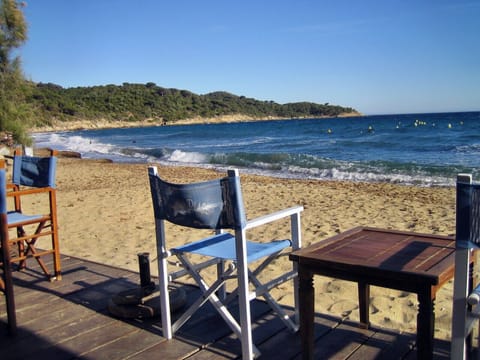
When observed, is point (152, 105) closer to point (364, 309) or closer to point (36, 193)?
point (36, 193)

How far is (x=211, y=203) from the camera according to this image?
7.57 ft

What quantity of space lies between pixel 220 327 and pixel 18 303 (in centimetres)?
151

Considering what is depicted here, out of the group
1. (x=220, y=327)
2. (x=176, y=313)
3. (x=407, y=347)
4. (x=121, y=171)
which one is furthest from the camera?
(x=121, y=171)

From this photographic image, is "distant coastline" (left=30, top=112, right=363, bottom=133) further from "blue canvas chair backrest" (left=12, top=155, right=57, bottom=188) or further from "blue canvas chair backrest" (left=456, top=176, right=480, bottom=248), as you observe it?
"blue canvas chair backrest" (left=456, top=176, right=480, bottom=248)

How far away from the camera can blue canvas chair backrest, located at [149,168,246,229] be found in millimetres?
2251

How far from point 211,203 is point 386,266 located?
0.87 metres

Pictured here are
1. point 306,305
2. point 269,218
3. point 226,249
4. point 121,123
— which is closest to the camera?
point 306,305

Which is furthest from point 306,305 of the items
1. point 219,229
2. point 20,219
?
point 20,219

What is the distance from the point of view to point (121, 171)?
15062 mm

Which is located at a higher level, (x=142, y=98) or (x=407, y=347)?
(x=142, y=98)

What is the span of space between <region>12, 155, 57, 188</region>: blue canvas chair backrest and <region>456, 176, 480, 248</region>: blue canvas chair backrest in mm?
2937

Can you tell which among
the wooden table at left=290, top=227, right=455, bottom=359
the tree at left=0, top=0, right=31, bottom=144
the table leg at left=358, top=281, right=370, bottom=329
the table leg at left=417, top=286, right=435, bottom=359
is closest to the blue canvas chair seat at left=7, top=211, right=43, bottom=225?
the wooden table at left=290, top=227, right=455, bottom=359

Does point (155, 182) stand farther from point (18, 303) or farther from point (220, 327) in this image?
point (18, 303)

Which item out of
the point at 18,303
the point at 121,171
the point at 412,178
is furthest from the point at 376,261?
the point at 121,171
